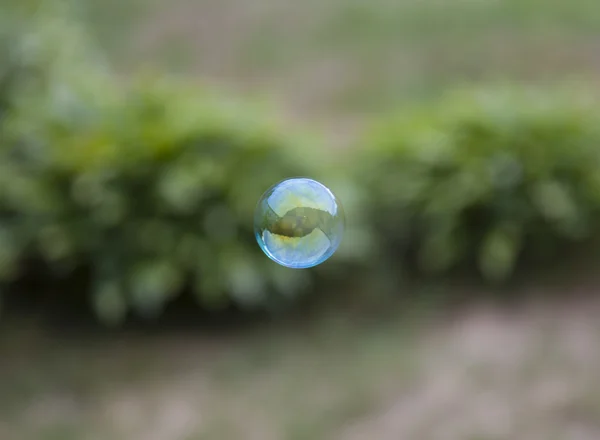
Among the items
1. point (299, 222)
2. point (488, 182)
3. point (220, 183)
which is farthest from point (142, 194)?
point (488, 182)

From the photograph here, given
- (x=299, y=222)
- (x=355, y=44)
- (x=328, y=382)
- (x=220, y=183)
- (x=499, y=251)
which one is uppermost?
(x=355, y=44)

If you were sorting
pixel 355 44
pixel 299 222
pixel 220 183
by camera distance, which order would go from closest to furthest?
pixel 299 222
pixel 220 183
pixel 355 44

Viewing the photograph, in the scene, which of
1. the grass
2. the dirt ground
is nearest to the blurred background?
the dirt ground

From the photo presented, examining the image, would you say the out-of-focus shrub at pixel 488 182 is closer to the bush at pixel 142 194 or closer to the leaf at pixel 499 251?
the leaf at pixel 499 251

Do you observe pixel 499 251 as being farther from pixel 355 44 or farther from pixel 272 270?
pixel 355 44

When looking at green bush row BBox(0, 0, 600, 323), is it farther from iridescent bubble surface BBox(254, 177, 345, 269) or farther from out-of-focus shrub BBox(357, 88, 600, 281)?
iridescent bubble surface BBox(254, 177, 345, 269)

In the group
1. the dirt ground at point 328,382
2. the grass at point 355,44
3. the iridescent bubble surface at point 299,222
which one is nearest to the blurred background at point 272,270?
the dirt ground at point 328,382
